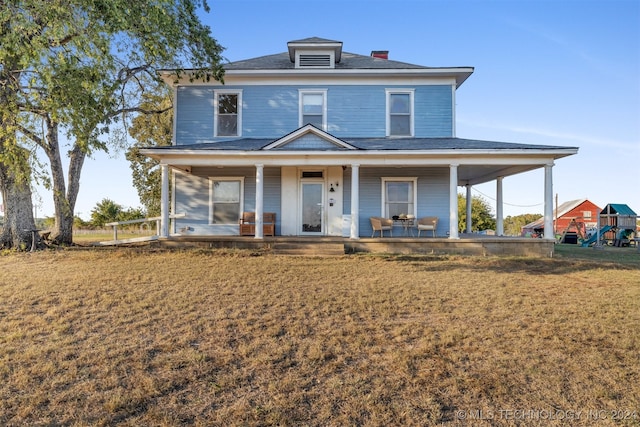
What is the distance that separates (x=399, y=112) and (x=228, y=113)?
6338mm

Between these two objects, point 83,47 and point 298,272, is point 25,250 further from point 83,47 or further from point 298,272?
point 298,272

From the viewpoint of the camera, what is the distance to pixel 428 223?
12.6 m

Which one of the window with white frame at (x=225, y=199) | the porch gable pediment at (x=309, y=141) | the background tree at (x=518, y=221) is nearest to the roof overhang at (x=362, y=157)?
the porch gable pediment at (x=309, y=141)

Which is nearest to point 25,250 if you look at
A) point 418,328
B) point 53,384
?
point 53,384

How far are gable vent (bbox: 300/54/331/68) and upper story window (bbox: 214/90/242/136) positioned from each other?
106 inches

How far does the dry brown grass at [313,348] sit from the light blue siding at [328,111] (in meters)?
6.92

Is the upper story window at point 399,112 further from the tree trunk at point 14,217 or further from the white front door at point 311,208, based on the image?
the tree trunk at point 14,217

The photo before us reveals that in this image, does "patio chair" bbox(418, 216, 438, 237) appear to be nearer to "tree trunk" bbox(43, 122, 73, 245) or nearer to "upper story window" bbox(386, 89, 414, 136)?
"upper story window" bbox(386, 89, 414, 136)

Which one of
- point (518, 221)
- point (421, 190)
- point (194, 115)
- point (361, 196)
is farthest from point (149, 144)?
point (518, 221)

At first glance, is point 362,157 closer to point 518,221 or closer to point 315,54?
point 315,54

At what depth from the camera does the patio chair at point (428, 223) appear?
Result: 12355 millimetres

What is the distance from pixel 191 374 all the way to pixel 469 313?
410 centimetres

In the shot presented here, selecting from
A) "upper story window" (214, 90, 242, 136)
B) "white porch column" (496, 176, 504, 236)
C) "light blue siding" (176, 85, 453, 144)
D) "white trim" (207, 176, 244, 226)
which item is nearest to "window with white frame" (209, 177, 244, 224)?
"white trim" (207, 176, 244, 226)

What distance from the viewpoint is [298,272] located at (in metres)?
8.15
